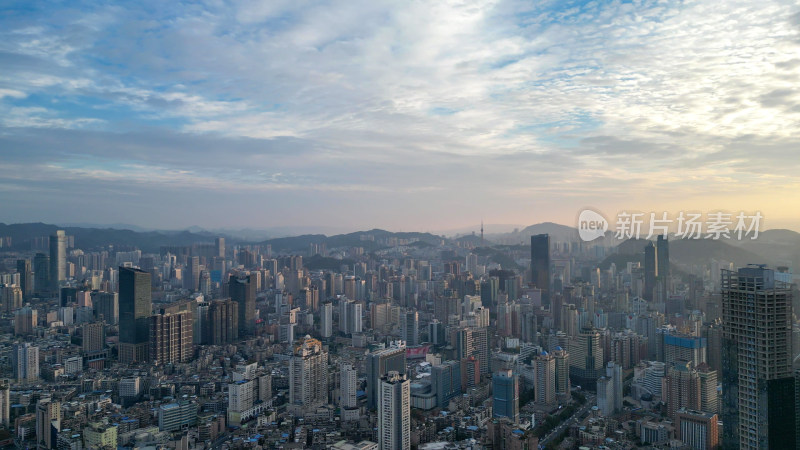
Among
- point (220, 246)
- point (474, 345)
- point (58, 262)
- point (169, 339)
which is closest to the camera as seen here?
point (474, 345)

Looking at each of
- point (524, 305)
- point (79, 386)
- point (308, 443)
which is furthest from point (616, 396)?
point (79, 386)

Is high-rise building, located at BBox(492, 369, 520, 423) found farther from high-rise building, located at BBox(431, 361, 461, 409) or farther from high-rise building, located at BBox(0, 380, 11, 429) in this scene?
high-rise building, located at BBox(0, 380, 11, 429)

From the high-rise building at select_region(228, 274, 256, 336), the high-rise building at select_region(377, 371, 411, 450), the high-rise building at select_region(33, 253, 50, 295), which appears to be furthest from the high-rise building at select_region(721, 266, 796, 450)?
the high-rise building at select_region(33, 253, 50, 295)

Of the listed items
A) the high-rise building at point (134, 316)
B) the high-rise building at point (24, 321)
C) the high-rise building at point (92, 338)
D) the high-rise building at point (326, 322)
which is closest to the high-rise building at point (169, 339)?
the high-rise building at point (134, 316)

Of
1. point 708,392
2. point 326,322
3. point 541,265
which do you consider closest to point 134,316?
point 326,322

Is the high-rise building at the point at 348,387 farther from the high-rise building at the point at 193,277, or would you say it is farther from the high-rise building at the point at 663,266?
the high-rise building at the point at 193,277

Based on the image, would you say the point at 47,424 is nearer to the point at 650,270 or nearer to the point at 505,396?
the point at 505,396

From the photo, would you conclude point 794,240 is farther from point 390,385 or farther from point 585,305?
point 585,305

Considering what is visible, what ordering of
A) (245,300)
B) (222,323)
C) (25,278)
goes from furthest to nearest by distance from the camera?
(25,278) < (245,300) < (222,323)
